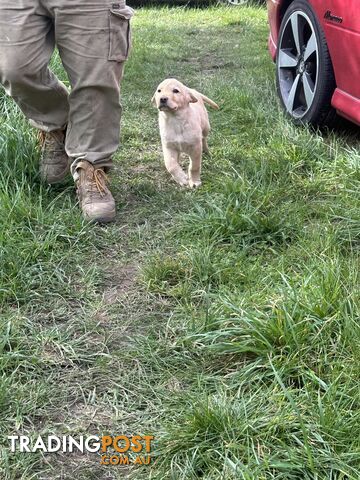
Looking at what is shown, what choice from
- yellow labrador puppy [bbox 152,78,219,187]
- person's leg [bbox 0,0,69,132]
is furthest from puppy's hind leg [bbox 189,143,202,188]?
person's leg [bbox 0,0,69,132]

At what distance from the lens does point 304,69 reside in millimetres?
4199

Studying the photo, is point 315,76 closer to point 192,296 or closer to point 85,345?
point 192,296

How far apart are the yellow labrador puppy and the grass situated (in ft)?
0.44

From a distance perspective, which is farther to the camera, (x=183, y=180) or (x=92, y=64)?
(x=183, y=180)

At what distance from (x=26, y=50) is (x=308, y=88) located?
1871 mm

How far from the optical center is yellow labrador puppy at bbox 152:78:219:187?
3547 mm

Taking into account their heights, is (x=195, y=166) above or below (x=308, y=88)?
below

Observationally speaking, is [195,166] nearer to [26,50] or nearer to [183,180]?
[183,180]

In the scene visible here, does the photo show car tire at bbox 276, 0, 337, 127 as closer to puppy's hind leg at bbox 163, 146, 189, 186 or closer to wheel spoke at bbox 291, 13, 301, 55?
wheel spoke at bbox 291, 13, 301, 55

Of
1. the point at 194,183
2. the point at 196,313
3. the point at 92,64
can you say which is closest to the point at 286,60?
the point at 194,183

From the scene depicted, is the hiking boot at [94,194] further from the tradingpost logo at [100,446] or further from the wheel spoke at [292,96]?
the wheel spoke at [292,96]

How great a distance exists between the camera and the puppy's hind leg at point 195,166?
11.9 feet

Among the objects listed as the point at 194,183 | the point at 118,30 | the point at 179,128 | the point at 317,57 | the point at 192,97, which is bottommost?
the point at 194,183

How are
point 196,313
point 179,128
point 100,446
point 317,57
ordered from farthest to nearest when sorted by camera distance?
point 317,57 → point 179,128 → point 196,313 → point 100,446
